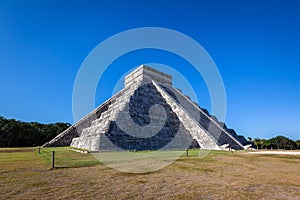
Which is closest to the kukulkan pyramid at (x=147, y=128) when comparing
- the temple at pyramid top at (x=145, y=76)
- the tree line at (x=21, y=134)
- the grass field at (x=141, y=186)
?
the temple at pyramid top at (x=145, y=76)

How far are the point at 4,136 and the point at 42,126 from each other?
8720 millimetres

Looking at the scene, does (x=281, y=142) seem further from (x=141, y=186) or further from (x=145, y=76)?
(x=141, y=186)

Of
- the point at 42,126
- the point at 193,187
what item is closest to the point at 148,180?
the point at 193,187

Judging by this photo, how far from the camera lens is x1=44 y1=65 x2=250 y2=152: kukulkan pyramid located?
59.5 feet

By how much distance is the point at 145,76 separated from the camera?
3409 centimetres

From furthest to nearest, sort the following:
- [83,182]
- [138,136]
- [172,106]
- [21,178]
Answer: [172,106] < [138,136] < [21,178] < [83,182]

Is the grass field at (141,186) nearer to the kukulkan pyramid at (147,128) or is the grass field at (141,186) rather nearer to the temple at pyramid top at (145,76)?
the kukulkan pyramid at (147,128)

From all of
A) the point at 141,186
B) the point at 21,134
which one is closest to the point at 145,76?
the point at 21,134

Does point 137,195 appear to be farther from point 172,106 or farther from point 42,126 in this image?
point 42,126

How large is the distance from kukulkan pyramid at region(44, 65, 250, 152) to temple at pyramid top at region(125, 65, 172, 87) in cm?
299

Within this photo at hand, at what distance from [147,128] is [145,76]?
14.8m

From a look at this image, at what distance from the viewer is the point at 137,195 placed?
4.82m

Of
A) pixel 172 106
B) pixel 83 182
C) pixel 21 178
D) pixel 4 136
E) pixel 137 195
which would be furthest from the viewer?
pixel 4 136

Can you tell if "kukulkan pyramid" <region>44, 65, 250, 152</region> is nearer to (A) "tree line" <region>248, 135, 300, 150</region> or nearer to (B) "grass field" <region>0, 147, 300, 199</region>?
(B) "grass field" <region>0, 147, 300, 199</region>
